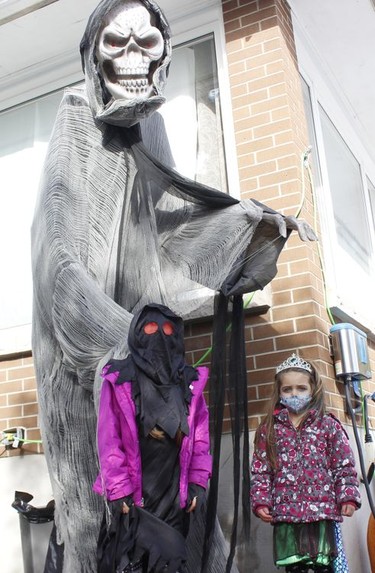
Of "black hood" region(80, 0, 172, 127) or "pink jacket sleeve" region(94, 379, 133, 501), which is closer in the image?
"pink jacket sleeve" region(94, 379, 133, 501)

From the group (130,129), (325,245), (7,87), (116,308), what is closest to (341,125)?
(325,245)

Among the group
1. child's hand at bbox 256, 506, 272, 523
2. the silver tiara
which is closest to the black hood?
the silver tiara

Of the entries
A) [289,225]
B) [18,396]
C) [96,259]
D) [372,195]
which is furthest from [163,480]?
[372,195]

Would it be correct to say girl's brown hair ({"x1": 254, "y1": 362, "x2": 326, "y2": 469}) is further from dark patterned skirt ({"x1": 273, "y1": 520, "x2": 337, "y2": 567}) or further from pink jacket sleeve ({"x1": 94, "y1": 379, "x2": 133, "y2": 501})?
pink jacket sleeve ({"x1": 94, "y1": 379, "x2": 133, "y2": 501})

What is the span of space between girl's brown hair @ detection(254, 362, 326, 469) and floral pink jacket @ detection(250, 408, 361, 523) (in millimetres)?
24

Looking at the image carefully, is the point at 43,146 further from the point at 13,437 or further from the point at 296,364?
the point at 296,364

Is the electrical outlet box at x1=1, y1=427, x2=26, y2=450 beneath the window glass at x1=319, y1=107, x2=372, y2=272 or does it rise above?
beneath

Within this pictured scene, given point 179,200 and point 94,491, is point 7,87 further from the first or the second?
point 94,491

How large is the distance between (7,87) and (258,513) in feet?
13.2

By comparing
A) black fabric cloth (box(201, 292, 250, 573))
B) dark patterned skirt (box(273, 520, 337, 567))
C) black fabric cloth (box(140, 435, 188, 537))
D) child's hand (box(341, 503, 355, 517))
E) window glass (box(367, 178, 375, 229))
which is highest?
window glass (box(367, 178, 375, 229))

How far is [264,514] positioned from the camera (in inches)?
132

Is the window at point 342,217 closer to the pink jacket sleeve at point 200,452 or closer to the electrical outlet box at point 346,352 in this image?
the electrical outlet box at point 346,352

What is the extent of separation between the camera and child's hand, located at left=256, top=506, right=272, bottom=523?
10.9ft

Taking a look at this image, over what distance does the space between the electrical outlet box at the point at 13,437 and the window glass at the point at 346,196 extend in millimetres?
2816
